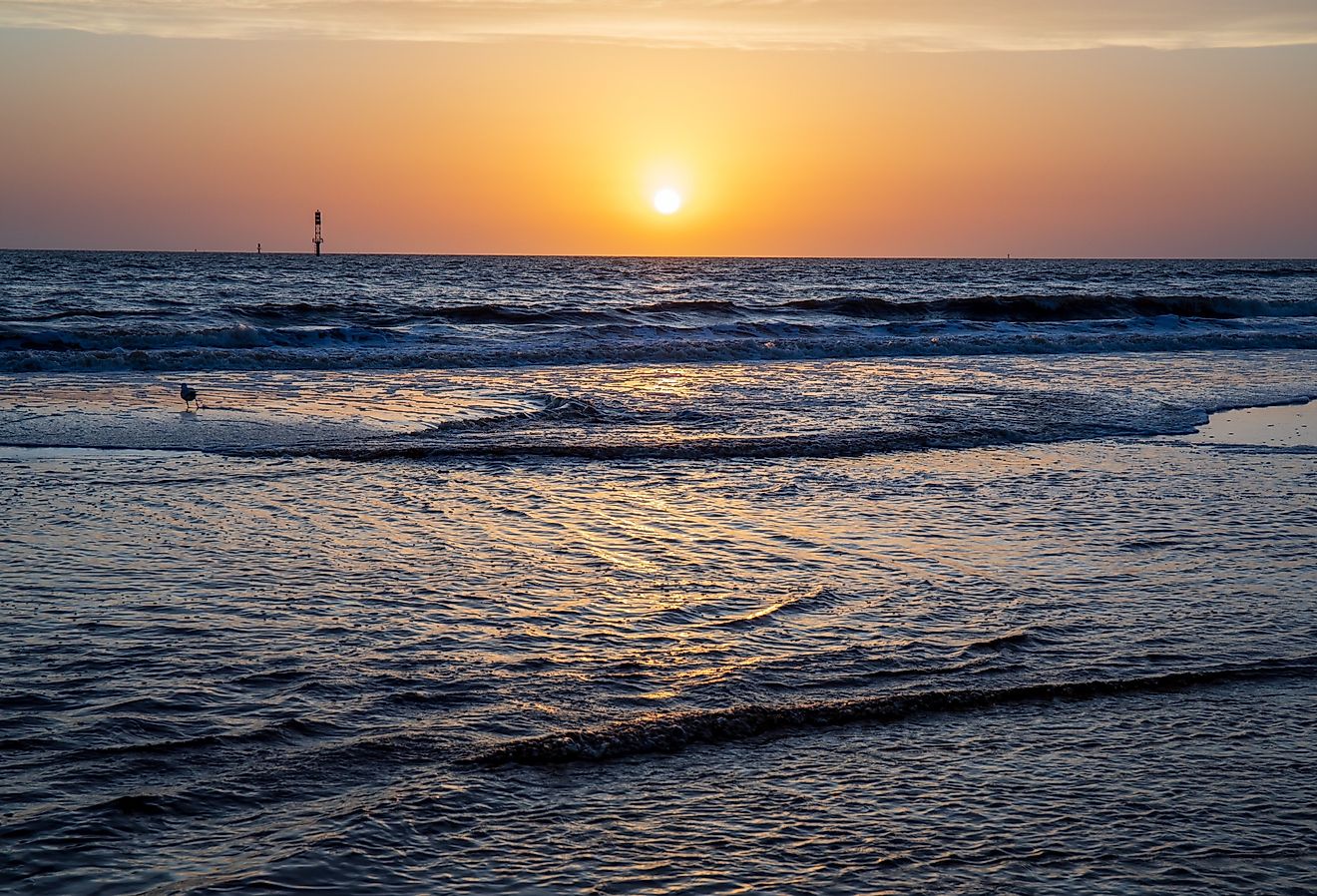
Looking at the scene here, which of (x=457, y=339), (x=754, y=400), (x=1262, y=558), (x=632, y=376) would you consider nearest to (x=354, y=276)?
(x=457, y=339)

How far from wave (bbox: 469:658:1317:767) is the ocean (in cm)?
2

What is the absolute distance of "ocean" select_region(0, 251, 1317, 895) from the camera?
319cm

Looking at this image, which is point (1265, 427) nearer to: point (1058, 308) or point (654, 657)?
point (654, 657)

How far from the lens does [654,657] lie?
4746 mm

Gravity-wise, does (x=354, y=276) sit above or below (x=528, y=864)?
above

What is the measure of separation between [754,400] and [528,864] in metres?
12.5

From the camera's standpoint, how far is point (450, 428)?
12.0 m

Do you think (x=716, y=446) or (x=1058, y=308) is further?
(x=1058, y=308)

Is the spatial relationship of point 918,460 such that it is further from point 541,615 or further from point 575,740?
point 575,740

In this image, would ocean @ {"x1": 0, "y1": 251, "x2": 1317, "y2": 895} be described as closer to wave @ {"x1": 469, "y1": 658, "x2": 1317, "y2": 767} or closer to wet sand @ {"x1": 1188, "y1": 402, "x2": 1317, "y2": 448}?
wave @ {"x1": 469, "y1": 658, "x2": 1317, "y2": 767}

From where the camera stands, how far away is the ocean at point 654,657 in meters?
3.19

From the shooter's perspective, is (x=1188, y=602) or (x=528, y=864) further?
(x=1188, y=602)

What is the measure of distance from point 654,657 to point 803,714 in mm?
799

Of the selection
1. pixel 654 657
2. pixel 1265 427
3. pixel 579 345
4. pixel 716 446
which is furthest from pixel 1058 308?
pixel 654 657
